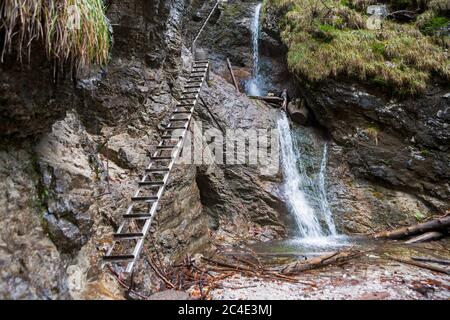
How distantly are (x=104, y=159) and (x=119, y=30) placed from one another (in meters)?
2.80

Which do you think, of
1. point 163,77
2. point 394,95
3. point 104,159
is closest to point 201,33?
point 163,77

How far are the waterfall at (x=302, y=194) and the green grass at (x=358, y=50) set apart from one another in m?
2.12

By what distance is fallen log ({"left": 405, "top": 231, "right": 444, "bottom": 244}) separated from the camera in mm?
6956

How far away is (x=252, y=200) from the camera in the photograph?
8086 mm

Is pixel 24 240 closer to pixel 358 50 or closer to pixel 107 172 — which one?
pixel 107 172

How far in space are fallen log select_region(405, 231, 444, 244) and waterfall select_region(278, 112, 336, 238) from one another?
5.64 feet

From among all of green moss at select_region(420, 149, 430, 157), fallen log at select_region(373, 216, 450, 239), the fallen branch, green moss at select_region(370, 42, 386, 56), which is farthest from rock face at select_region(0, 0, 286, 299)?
green moss at select_region(420, 149, 430, 157)

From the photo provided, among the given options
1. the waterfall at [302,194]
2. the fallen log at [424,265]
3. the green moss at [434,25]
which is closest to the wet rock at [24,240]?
the fallen log at [424,265]

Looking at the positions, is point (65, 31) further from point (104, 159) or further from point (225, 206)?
point (225, 206)

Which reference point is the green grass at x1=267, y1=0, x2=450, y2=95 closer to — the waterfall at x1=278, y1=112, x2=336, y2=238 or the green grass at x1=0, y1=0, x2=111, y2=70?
the waterfall at x1=278, y1=112, x2=336, y2=238

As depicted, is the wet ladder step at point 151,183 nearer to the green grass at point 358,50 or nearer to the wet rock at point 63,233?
the wet rock at point 63,233

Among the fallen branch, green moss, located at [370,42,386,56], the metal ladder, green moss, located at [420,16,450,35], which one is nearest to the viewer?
the metal ladder

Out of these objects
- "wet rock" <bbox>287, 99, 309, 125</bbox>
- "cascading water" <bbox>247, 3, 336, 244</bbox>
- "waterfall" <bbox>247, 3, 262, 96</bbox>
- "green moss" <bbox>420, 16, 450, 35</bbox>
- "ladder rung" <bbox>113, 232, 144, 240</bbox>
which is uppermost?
"green moss" <bbox>420, 16, 450, 35</bbox>

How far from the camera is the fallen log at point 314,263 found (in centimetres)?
518
